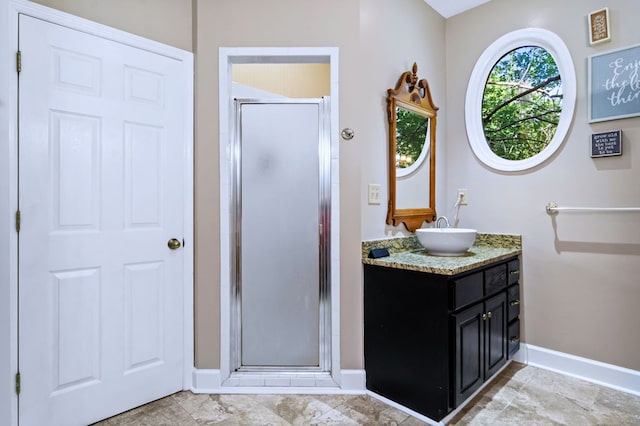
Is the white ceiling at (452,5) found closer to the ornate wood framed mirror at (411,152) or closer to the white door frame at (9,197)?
the ornate wood framed mirror at (411,152)

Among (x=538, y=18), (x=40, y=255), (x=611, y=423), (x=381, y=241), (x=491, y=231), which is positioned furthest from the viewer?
(x=491, y=231)

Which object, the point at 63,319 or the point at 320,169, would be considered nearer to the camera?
the point at 63,319

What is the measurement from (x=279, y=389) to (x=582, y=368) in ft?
6.49

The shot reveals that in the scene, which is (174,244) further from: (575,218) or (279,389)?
(575,218)

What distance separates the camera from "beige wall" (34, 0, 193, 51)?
5.68 feet

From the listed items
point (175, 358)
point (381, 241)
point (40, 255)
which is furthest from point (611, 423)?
point (40, 255)

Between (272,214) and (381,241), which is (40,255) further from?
(381,241)

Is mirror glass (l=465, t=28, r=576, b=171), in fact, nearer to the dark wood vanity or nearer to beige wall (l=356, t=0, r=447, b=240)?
beige wall (l=356, t=0, r=447, b=240)

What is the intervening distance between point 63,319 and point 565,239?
303 cm

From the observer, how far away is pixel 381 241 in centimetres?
217

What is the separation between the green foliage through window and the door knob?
243 centimetres

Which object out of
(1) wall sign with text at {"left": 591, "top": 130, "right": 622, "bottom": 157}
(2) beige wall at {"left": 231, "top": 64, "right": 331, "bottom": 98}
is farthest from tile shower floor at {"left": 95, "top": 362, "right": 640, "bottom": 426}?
(2) beige wall at {"left": 231, "top": 64, "right": 331, "bottom": 98}

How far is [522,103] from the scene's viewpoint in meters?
2.58

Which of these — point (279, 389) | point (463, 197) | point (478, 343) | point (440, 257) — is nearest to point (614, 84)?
point (463, 197)
